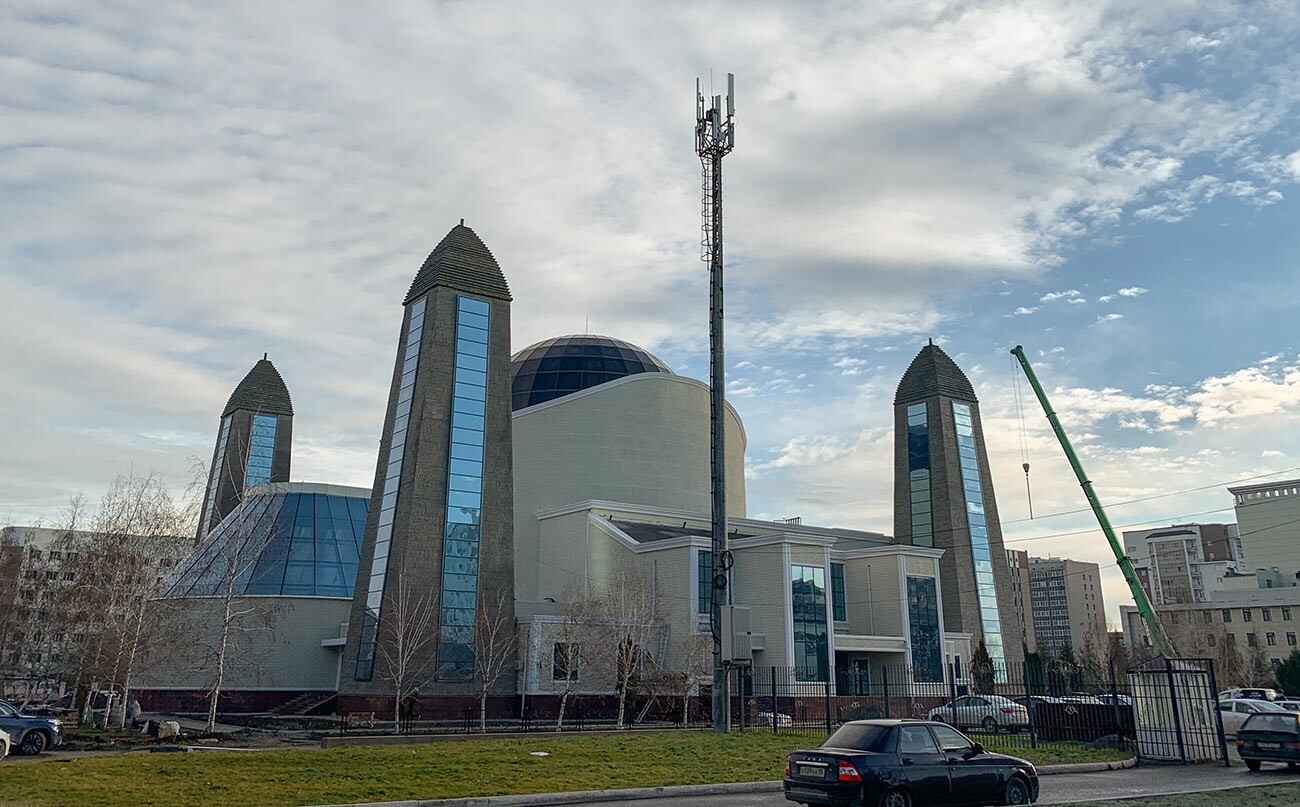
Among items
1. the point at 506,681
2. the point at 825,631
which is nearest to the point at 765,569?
the point at 825,631

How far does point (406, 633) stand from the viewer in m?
41.7

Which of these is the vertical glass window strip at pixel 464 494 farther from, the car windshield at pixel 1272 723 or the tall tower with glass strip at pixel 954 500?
the tall tower with glass strip at pixel 954 500

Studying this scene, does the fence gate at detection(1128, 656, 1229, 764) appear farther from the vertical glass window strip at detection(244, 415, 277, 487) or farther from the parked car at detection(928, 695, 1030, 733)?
the vertical glass window strip at detection(244, 415, 277, 487)

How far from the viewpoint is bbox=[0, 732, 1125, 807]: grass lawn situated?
15195 mm

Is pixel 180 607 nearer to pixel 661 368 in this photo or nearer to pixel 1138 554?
pixel 661 368

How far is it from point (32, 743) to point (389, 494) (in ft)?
74.3

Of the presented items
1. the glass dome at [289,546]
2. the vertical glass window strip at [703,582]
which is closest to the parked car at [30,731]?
the glass dome at [289,546]

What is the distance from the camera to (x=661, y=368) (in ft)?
245

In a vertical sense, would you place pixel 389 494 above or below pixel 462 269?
below

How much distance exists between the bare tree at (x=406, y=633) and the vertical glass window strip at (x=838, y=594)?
25030mm

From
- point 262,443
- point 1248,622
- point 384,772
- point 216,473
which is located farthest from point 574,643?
point 1248,622

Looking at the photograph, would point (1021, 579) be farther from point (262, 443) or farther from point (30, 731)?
point (30, 731)

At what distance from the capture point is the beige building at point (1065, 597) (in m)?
168

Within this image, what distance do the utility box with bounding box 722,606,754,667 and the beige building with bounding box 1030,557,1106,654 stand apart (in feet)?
510
